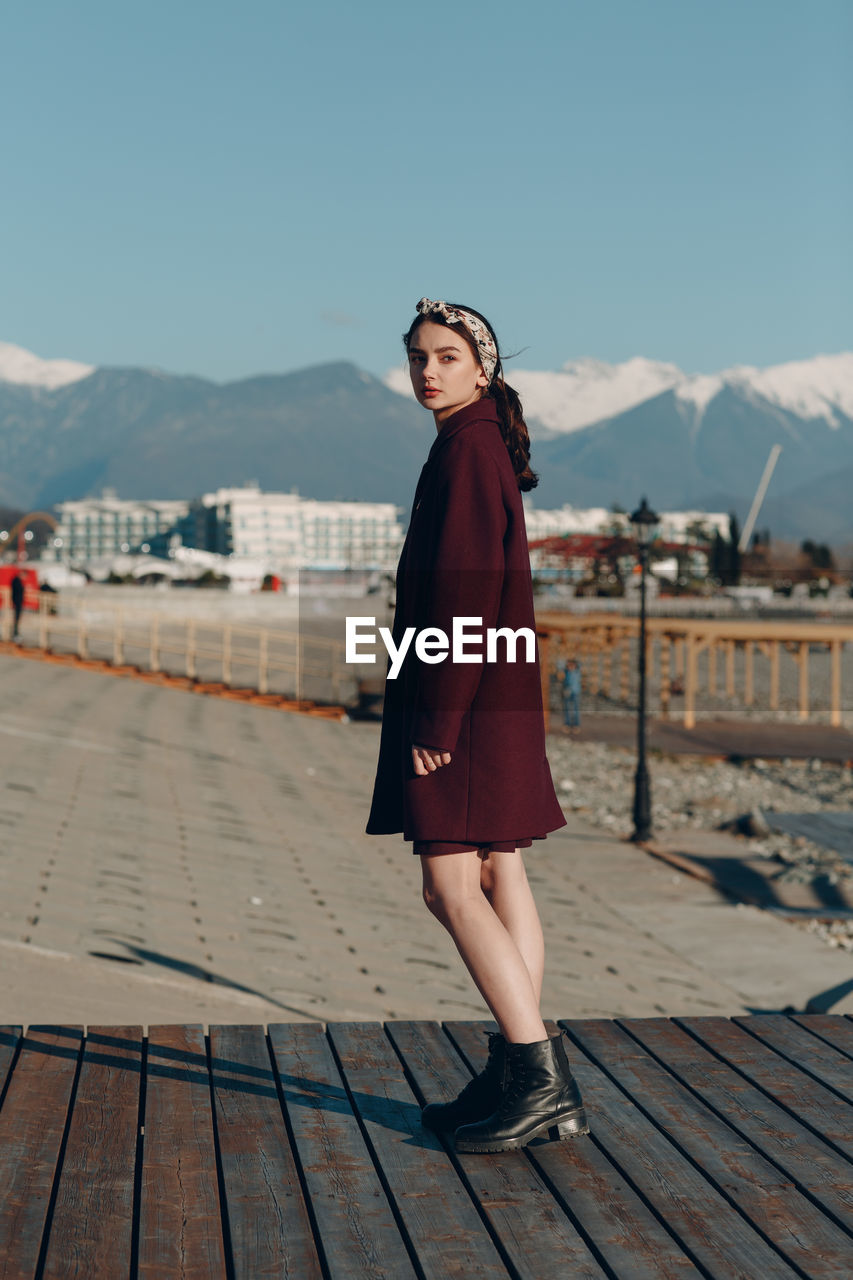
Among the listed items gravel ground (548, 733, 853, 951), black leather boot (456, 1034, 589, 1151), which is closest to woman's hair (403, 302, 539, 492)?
→ black leather boot (456, 1034, 589, 1151)

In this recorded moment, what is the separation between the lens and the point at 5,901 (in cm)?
768

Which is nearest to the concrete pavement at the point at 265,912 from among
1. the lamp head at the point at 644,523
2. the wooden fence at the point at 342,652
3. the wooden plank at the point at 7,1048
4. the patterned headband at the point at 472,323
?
the wooden plank at the point at 7,1048

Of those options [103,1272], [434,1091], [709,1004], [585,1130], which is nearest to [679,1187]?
[585,1130]

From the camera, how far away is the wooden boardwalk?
94.7 inches

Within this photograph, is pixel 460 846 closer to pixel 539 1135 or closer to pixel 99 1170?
pixel 539 1135

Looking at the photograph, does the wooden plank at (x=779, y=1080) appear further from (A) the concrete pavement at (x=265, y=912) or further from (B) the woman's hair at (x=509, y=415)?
(A) the concrete pavement at (x=265, y=912)

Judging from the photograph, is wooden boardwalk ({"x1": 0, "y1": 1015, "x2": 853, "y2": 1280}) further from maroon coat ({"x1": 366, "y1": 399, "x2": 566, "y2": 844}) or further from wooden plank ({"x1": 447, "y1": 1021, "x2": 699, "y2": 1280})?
maroon coat ({"x1": 366, "y1": 399, "x2": 566, "y2": 844})

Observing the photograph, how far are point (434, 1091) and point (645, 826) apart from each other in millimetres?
13618

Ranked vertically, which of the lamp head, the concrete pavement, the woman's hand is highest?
the lamp head

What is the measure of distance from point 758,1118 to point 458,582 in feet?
4.83

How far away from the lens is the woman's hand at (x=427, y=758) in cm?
273

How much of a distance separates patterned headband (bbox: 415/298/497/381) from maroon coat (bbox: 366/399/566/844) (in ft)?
0.49

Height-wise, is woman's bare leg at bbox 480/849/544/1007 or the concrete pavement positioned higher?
woman's bare leg at bbox 480/849/544/1007

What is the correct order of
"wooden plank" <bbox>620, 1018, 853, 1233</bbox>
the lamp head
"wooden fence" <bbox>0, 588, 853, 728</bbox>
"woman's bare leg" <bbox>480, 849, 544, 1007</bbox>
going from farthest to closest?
"wooden fence" <bbox>0, 588, 853, 728</bbox>, the lamp head, "woman's bare leg" <bbox>480, 849, 544, 1007</bbox>, "wooden plank" <bbox>620, 1018, 853, 1233</bbox>
